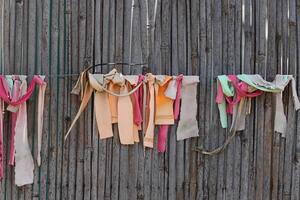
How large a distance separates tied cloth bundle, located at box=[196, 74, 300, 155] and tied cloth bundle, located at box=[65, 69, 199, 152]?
0.74 feet

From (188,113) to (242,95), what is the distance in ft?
1.47

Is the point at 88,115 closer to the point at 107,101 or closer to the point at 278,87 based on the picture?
the point at 107,101

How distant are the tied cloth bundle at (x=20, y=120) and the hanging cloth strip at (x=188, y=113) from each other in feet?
3.52

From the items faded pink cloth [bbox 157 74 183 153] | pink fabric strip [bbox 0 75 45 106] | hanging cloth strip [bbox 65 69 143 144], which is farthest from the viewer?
faded pink cloth [bbox 157 74 183 153]

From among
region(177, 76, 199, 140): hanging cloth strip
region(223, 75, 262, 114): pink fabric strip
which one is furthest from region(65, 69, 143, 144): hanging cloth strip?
region(223, 75, 262, 114): pink fabric strip

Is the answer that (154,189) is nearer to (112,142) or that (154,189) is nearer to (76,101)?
(112,142)

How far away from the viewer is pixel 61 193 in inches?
146

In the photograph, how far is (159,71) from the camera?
379 cm

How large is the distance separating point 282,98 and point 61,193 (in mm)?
1925

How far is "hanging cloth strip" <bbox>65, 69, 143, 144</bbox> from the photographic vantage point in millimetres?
3645

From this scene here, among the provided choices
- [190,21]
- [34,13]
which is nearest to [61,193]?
Answer: [34,13]

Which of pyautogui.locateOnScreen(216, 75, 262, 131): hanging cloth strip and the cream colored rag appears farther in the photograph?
pyautogui.locateOnScreen(216, 75, 262, 131): hanging cloth strip

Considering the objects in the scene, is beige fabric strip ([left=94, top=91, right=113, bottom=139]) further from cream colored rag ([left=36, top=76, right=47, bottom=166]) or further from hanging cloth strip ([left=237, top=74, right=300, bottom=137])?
hanging cloth strip ([left=237, top=74, right=300, bottom=137])

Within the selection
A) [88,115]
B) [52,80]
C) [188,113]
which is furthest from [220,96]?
[52,80]
